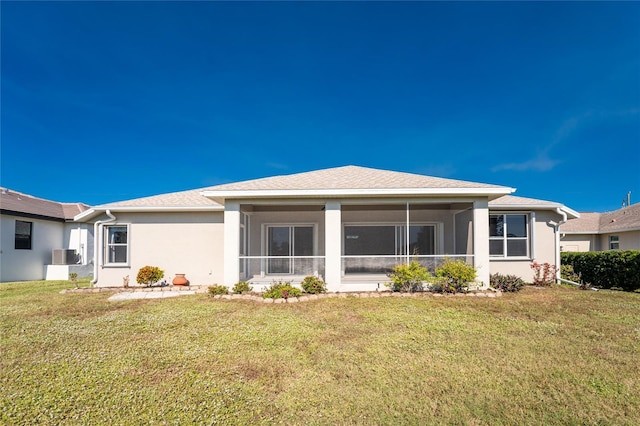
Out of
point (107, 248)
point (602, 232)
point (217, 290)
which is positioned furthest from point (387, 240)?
point (602, 232)

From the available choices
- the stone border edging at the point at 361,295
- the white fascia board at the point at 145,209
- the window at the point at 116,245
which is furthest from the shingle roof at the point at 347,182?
the window at the point at 116,245

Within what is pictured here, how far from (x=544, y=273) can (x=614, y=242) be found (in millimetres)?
11862

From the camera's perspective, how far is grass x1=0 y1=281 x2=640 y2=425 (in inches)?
128

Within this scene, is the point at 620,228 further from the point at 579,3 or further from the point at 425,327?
the point at 425,327

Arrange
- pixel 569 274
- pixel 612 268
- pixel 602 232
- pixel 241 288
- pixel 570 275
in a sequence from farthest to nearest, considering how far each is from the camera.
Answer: pixel 602 232 → pixel 569 274 → pixel 570 275 → pixel 612 268 → pixel 241 288

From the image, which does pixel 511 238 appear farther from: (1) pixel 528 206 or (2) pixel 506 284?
(2) pixel 506 284

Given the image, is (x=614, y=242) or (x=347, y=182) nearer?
(x=347, y=182)

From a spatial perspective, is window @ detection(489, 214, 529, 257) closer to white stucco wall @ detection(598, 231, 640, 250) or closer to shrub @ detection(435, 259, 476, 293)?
shrub @ detection(435, 259, 476, 293)

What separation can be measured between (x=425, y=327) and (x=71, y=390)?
567 cm

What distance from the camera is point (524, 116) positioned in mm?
20375

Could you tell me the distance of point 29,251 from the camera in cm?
1454

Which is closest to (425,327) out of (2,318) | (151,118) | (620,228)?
(2,318)

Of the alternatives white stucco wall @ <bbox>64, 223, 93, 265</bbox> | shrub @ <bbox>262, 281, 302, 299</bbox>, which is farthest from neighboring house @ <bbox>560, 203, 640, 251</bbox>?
white stucco wall @ <bbox>64, 223, 93, 265</bbox>

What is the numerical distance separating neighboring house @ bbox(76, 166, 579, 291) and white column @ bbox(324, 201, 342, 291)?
0.03m
